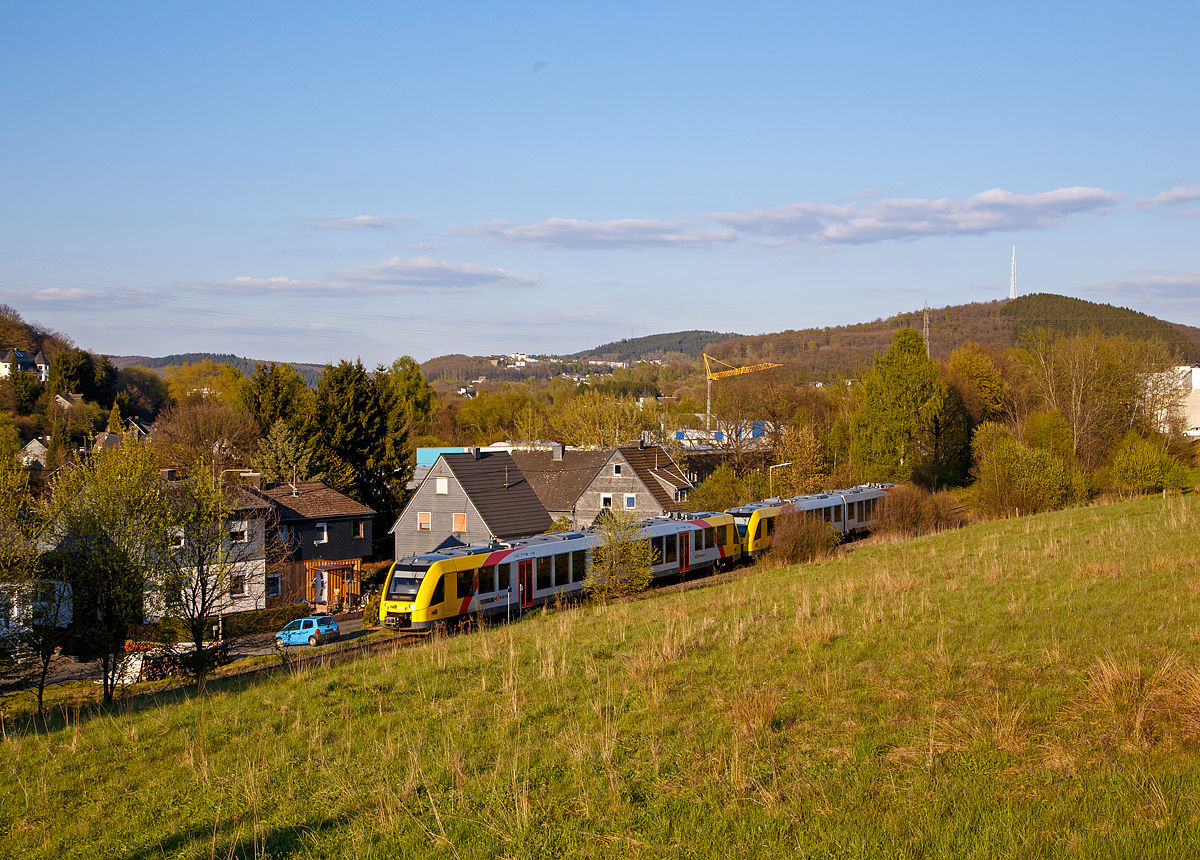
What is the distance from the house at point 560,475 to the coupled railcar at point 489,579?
68.5ft

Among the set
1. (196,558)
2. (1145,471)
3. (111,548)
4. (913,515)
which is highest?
(111,548)

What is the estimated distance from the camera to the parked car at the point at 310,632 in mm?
30516

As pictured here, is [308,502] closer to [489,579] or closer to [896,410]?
[489,579]

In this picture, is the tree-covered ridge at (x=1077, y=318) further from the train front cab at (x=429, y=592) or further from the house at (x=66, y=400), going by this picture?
the house at (x=66, y=400)

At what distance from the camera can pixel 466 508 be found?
42781 millimetres

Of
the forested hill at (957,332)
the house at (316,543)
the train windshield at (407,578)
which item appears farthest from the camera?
the forested hill at (957,332)

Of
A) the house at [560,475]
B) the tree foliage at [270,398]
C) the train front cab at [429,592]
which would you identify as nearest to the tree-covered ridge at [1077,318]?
the house at [560,475]

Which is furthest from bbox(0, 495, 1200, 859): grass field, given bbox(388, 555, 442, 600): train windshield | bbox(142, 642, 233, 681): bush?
bbox(388, 555, 442, 600): train windshield

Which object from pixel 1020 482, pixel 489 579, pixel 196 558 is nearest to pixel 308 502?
pixel 489 579

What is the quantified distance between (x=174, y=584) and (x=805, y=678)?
13148mm

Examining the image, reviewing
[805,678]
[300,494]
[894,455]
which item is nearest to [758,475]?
[894,455]

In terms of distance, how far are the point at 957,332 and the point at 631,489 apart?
101 m

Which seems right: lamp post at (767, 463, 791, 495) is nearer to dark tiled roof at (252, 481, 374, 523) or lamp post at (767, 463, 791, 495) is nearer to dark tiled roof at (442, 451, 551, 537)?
dark tiled roof at (442, 451, 551, 537)

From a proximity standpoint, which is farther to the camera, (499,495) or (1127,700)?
(499,495)
